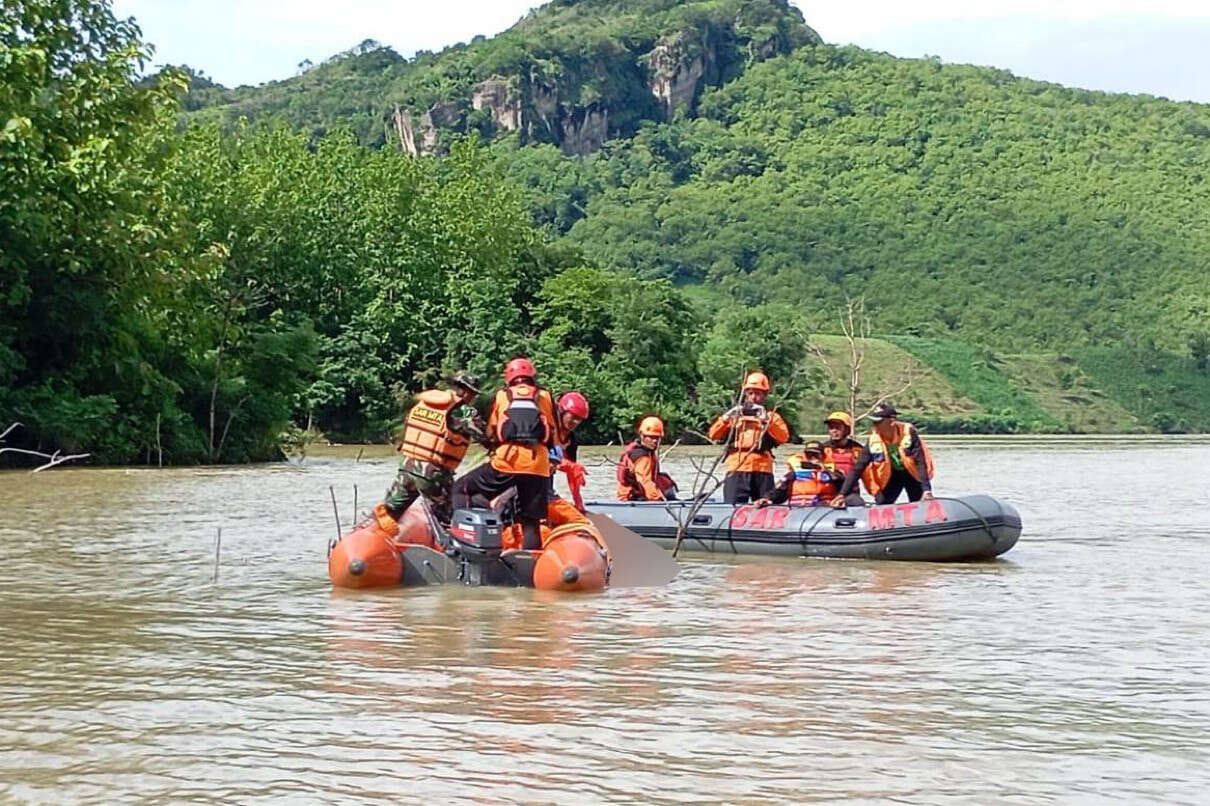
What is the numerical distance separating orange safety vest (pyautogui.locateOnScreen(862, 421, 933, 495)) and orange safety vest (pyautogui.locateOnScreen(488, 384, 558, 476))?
4606mm

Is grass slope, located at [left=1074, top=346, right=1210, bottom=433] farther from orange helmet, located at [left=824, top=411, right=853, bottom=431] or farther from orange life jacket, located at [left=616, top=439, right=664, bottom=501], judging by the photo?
orange helmet, located at [left=824, top=411, right=853, bottom=431]

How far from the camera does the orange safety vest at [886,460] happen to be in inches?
639

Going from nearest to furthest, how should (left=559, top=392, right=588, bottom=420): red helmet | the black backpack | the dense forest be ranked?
the black backpack < (left=559, top=392, right=588, bottom=420): red helmet < the dense forest

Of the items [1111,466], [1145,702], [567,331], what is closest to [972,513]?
[1145,702]

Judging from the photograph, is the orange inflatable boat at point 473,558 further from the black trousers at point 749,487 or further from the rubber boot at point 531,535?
the black trousers at point 749,487

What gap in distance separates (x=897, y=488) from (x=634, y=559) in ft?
12.1

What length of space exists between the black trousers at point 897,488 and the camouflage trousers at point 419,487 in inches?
204

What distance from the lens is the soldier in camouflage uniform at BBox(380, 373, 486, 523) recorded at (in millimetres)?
12617

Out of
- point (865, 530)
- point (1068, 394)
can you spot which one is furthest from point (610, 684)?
point (1068, 394)

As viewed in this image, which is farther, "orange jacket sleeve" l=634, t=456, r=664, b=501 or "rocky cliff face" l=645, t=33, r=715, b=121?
"rocky cliff face" l=645, t=33, r=715, b=121

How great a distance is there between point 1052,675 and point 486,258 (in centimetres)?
4505

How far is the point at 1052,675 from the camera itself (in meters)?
9.20

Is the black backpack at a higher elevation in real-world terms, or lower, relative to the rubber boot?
higher

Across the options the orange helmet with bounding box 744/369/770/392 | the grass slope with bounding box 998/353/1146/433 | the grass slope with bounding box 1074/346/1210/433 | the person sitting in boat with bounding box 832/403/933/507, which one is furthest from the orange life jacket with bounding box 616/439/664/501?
the grass slope with bounding box 1074/346/1210/433
